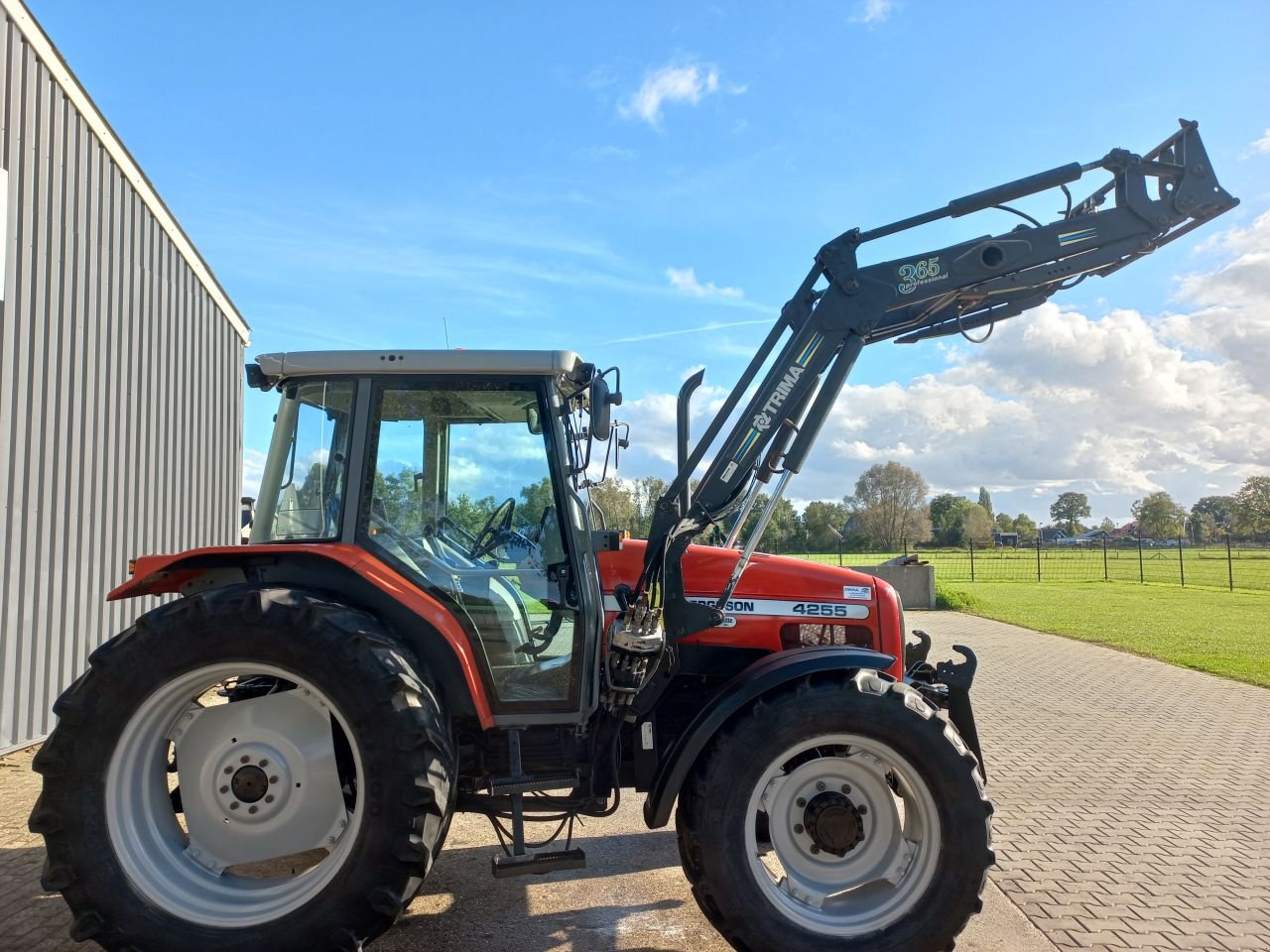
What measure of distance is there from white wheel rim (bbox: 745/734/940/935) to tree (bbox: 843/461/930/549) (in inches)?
2113

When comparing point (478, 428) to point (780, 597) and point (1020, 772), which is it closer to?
point (780, 597)

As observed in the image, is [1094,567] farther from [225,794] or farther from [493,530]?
[225,794]

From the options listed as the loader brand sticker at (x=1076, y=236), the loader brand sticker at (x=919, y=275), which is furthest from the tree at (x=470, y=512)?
the loader brand sticker at (x=1076, y=236)

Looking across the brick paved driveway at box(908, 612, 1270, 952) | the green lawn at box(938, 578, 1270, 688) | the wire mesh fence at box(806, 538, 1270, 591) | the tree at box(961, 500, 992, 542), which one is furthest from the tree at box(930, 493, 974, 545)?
the brick paved driveway at box(908, 612, 1270, 952)

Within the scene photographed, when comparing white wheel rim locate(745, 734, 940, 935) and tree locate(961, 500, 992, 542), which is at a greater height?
tree locate(961, 500, 992, 542)

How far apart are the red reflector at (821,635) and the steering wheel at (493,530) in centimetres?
140

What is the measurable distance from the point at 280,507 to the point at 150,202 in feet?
22.4

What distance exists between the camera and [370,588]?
3395mm

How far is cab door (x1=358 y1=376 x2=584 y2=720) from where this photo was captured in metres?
3.57

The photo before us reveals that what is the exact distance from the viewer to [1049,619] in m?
17.1

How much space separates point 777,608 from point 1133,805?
131 inches

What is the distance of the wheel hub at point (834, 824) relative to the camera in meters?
3.40

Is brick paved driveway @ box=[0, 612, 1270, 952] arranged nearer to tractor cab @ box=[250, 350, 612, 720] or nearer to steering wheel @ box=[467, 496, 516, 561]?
tractor cab @ box=[250, 350, 612, 720]

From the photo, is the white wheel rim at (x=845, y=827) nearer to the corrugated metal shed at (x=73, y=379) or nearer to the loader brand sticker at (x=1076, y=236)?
the loader brand sticker at (x=1076, y=236)
